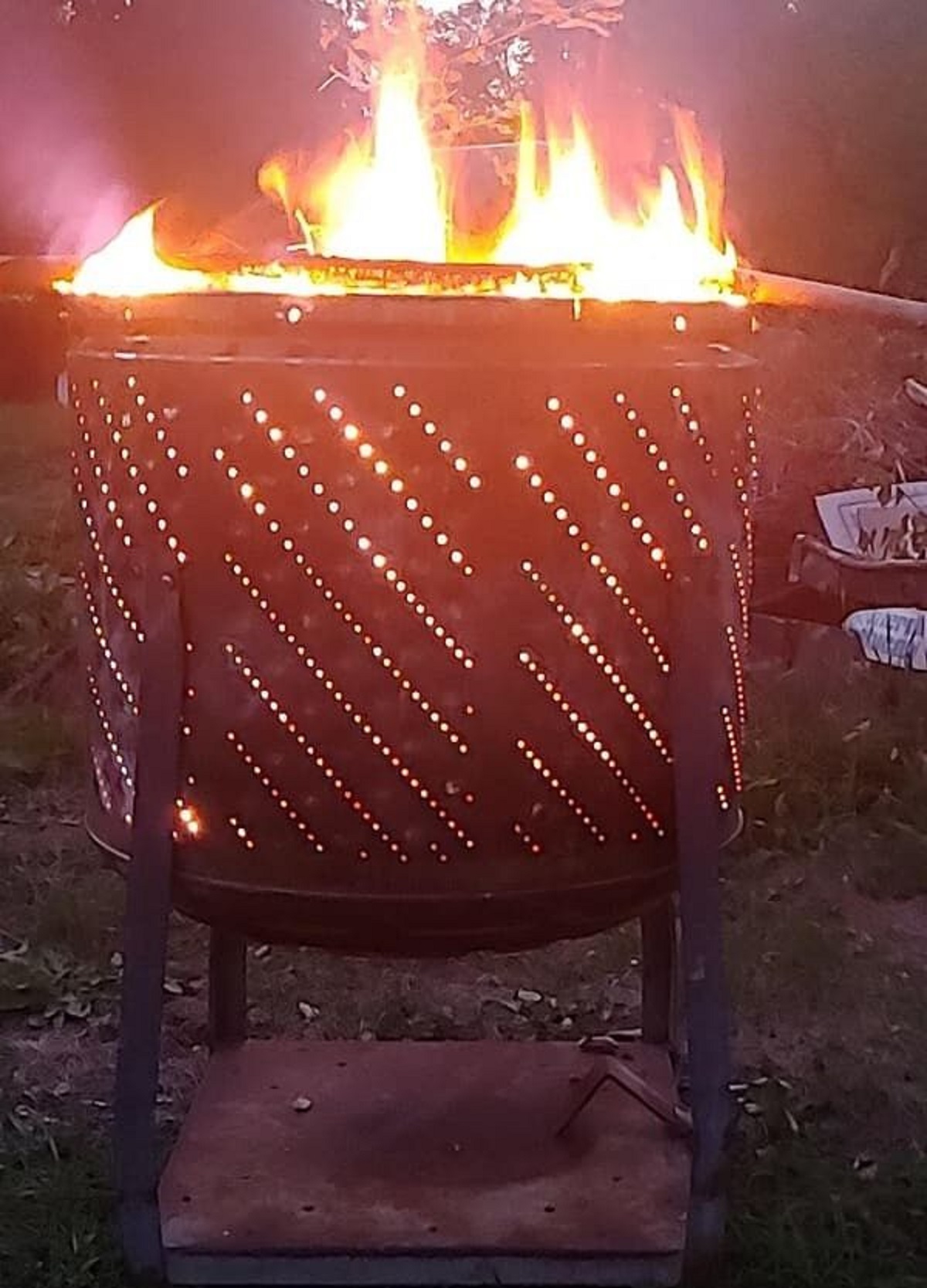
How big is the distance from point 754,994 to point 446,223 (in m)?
1.42

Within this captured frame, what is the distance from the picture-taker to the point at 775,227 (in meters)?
5.94

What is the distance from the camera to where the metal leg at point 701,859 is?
5.96 feet

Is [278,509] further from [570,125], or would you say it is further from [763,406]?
[763,406]

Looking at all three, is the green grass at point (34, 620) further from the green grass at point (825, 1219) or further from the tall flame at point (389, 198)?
the green grass at point (825, 1219)

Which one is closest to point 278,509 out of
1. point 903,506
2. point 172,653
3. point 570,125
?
point 172,653

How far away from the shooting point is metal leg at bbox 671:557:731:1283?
182 centimetres

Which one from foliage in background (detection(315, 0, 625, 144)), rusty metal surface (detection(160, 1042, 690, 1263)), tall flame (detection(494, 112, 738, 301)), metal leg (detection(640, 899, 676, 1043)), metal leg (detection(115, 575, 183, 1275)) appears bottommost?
rusty metal surface (detection(160, 1042, 690, 1263))

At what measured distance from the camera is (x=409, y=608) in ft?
5.84

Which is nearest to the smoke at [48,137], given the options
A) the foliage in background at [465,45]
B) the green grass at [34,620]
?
the green grass at [34,620]

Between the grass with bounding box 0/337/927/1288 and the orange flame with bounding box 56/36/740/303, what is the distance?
1179mm

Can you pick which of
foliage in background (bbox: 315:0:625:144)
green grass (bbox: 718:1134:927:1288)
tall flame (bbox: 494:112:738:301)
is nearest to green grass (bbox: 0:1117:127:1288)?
green grass (bbox: 718:1134:927:1288)

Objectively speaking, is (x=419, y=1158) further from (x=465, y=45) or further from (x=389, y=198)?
(x=465, y=45)

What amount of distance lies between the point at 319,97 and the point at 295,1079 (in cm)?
412

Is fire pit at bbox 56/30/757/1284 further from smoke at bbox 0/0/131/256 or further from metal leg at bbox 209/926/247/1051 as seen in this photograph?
smoke at bbox 0/0/131/256
